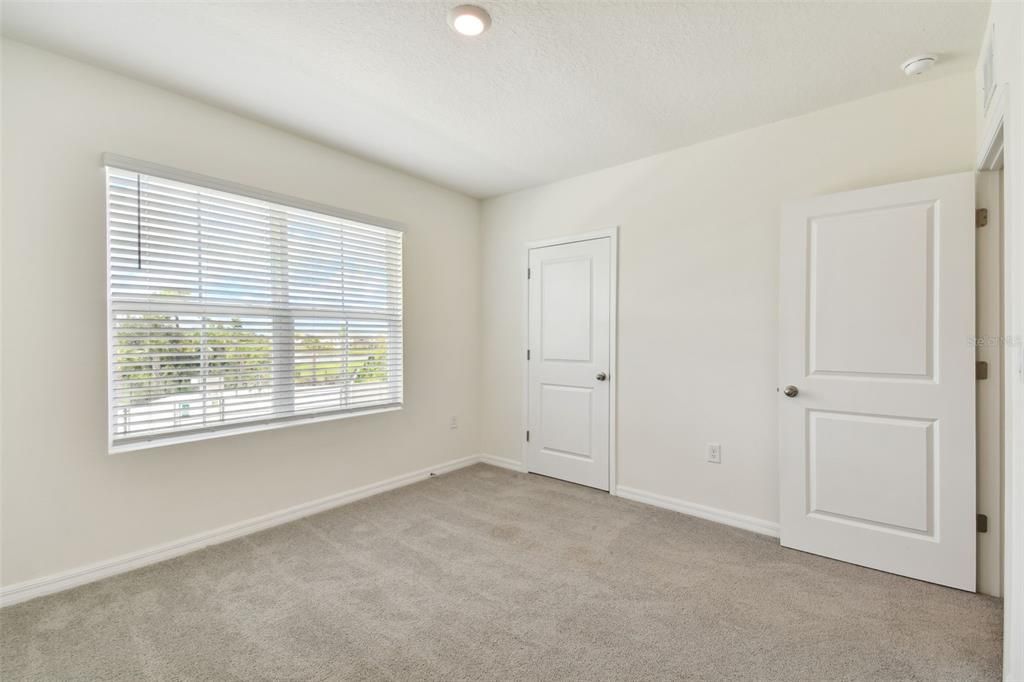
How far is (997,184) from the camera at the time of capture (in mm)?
2156

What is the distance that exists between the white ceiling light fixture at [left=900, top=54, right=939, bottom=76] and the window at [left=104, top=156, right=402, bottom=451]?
3.23 meters

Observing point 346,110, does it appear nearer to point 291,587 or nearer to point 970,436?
point 291,587

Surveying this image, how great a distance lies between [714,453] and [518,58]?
2.65 m

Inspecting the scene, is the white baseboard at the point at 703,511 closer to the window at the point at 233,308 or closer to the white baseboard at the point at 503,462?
the white baseboard at the point at 503,462

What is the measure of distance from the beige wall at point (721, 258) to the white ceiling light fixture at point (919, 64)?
220 mm

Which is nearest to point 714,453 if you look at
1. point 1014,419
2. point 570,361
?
point 570,361

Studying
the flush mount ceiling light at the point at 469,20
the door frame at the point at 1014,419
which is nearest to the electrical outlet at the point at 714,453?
the door frame at the point at 1014,419

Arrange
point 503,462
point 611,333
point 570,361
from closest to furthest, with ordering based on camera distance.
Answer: point 611,333 < point 570,361 < point 503,462

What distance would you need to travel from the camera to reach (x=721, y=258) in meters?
3.02

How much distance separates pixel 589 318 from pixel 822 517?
6.50ft

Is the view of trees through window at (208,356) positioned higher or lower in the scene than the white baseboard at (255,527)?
higher

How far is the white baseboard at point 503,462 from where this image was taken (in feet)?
13.6

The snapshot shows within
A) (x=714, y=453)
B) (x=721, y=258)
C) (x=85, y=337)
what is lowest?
(x=714, y=453)

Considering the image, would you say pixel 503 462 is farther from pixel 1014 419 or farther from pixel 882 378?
pixel 1014 419
